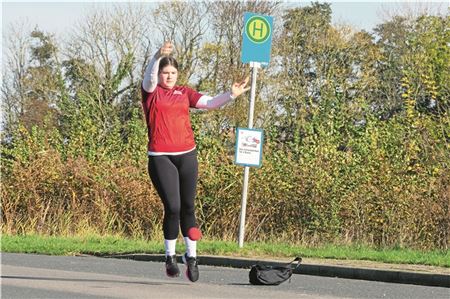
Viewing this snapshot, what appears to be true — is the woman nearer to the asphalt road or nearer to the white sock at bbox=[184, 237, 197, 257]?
the white sock at bbox=[184, 237, 197, 257]

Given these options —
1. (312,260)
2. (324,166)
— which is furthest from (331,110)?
(312,260)

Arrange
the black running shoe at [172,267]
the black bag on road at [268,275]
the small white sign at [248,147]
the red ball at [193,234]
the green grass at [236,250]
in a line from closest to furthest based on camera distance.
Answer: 1. the black running shoe at [172,267]
2. the red ball at [193,234]
3. the black bag on road at [268,275]
4. the green grass at [236,250]
5. the small white sign at [248,147]

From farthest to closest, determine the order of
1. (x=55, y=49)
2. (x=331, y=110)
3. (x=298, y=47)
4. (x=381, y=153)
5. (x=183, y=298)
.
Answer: (x=55, y=49), (x=298, y=47), (x=331, y=110), (x=381, y=153), (x=183, y=298)

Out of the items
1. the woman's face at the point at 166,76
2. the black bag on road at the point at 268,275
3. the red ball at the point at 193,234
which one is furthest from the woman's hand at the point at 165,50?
the black bag on road at the point at 268,275

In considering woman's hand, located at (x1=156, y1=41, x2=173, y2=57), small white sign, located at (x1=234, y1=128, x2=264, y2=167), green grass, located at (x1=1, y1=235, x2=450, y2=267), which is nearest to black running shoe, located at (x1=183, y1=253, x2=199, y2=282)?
woman's hand, located at (x1=156, y1=41, x2=173, y2=57)

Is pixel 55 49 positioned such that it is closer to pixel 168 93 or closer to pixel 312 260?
pixel 312 260

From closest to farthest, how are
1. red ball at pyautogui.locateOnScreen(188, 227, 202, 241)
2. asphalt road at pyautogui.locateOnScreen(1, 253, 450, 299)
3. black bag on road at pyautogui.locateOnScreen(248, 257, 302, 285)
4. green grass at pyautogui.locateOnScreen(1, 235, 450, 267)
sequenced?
asphalt road at pyautogui.locateOnScreen(1, 253, 450, 299) < red ball at pyautogui.locateOnScreen(188, 227, 202, 241) < black bag on road at pyautogui.locateOnScreen(248, 257, 302, 285) < green grass at pyautogui.locateOnScreen(1, 235, 450, 267)

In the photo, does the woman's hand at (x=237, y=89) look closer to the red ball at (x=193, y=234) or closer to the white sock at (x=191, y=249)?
the red ball at (x=193, y=234)

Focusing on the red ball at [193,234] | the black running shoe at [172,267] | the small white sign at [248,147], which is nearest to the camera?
the black running shoe at [172,267]

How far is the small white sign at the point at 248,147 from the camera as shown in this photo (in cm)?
1675

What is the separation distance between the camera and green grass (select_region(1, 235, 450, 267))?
14.9m

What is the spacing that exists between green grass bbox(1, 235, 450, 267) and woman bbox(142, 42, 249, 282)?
15.3 feet

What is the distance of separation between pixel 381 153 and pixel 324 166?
126 centimetres

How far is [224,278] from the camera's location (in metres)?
12.3
